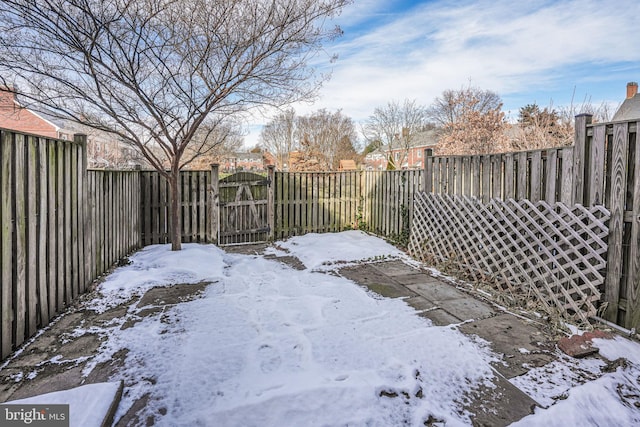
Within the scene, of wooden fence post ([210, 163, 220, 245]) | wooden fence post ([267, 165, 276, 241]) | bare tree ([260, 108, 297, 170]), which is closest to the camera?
wooden fence post ([210, 163, 220, 245])

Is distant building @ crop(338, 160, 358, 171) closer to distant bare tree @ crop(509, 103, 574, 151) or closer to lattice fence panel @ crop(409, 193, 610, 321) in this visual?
distant bare tree @ crop(509, 103, 574, 151)

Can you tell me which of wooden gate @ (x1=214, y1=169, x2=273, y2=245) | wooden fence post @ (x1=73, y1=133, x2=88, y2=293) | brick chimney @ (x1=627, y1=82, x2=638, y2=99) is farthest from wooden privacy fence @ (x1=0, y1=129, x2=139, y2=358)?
brick chimney @ (x1=627, y1=82, x2=638, y2=99)

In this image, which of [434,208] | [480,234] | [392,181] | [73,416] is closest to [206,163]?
[392,181]

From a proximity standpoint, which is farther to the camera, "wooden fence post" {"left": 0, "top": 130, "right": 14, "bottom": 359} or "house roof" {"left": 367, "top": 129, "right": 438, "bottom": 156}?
"house roof" {"left": 367, "top": 129, "right": 438, "bottom": 156}

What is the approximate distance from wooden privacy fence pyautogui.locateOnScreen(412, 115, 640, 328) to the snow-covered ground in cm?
49

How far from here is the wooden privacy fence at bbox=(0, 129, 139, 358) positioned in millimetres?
2342

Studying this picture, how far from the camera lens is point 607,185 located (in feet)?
9.80

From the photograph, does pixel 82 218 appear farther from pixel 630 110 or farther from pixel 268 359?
pixel 630 110

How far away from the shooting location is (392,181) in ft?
22.6

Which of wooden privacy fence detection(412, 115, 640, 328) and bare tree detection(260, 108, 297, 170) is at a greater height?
bare tree detection(260, 108, 297, 170)

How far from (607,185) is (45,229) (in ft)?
17.1

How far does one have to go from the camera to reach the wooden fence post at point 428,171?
5582mm

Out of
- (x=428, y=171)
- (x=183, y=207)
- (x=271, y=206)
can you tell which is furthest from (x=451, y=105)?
(x=183, y=207)
